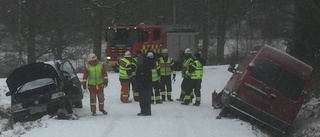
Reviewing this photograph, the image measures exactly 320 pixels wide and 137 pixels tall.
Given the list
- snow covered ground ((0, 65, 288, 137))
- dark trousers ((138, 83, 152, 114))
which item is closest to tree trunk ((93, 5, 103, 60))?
snow covered ground ((0, 65, 288, 137))

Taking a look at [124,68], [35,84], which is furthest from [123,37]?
[35,84]

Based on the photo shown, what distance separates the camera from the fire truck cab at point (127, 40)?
2853cm

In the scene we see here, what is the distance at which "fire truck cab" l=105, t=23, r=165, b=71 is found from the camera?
28531 mm

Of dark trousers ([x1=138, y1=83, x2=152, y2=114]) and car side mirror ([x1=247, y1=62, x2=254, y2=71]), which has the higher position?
car side mirror ([x1=247, y1=62, x2=254, y2=71])

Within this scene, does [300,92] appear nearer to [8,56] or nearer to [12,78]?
[12,78]

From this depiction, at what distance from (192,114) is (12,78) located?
15.7 ft

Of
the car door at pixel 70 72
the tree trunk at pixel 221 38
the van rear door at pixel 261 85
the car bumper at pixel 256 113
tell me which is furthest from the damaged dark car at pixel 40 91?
the tree trunk at pixel 221 38

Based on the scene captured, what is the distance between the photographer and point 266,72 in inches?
484

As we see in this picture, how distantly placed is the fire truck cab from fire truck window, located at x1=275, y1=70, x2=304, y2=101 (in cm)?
1648

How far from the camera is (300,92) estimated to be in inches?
488

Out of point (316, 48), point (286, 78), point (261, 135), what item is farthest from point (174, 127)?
point (316, 48)

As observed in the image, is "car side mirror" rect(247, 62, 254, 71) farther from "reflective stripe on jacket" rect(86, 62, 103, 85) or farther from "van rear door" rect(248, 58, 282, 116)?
"reflective stripe on jacket" rect(86, 62, 103, 85)

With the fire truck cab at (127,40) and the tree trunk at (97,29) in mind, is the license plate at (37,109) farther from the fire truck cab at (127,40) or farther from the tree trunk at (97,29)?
the tree trunk at (97,29)

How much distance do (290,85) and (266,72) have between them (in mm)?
653
